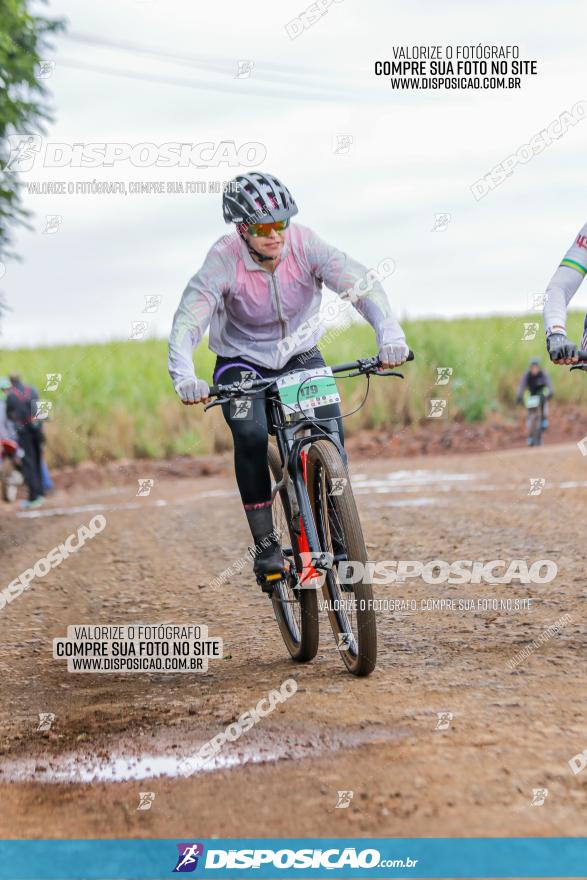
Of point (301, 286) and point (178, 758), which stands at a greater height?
point (301, 286)

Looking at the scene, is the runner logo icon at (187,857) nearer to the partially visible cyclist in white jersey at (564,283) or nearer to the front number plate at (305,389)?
the front number plate at (305,389)

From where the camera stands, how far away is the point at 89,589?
10.2 metres

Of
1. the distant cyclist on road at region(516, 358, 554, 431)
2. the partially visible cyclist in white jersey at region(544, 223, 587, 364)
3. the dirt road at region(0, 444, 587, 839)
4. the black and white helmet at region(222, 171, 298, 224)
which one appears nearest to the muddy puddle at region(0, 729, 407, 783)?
the dirt road at region(0, 444, 587, 839)

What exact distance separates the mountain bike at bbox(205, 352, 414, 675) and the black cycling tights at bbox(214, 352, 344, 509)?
0.07 metres

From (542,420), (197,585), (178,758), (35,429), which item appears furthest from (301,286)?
Result: (542,420)

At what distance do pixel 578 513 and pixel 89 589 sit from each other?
5.09 metres

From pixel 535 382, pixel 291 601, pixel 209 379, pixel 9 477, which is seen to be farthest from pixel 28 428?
pixel 291 601

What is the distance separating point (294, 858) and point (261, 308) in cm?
303

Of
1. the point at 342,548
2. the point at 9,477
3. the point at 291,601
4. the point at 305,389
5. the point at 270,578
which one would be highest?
the point at 305,389

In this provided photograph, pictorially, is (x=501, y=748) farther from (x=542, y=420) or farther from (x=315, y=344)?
(x=542, y=420)

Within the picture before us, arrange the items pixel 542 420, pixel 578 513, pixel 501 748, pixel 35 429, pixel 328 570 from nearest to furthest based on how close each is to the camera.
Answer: pixel 501 748 → pixel 328 570 → pixel 578 513 → pixel 35 429 → pixel 542 420

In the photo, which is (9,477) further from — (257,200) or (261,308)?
(257,200)

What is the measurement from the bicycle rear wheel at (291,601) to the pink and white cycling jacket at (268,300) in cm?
68

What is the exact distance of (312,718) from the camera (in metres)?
5.39
